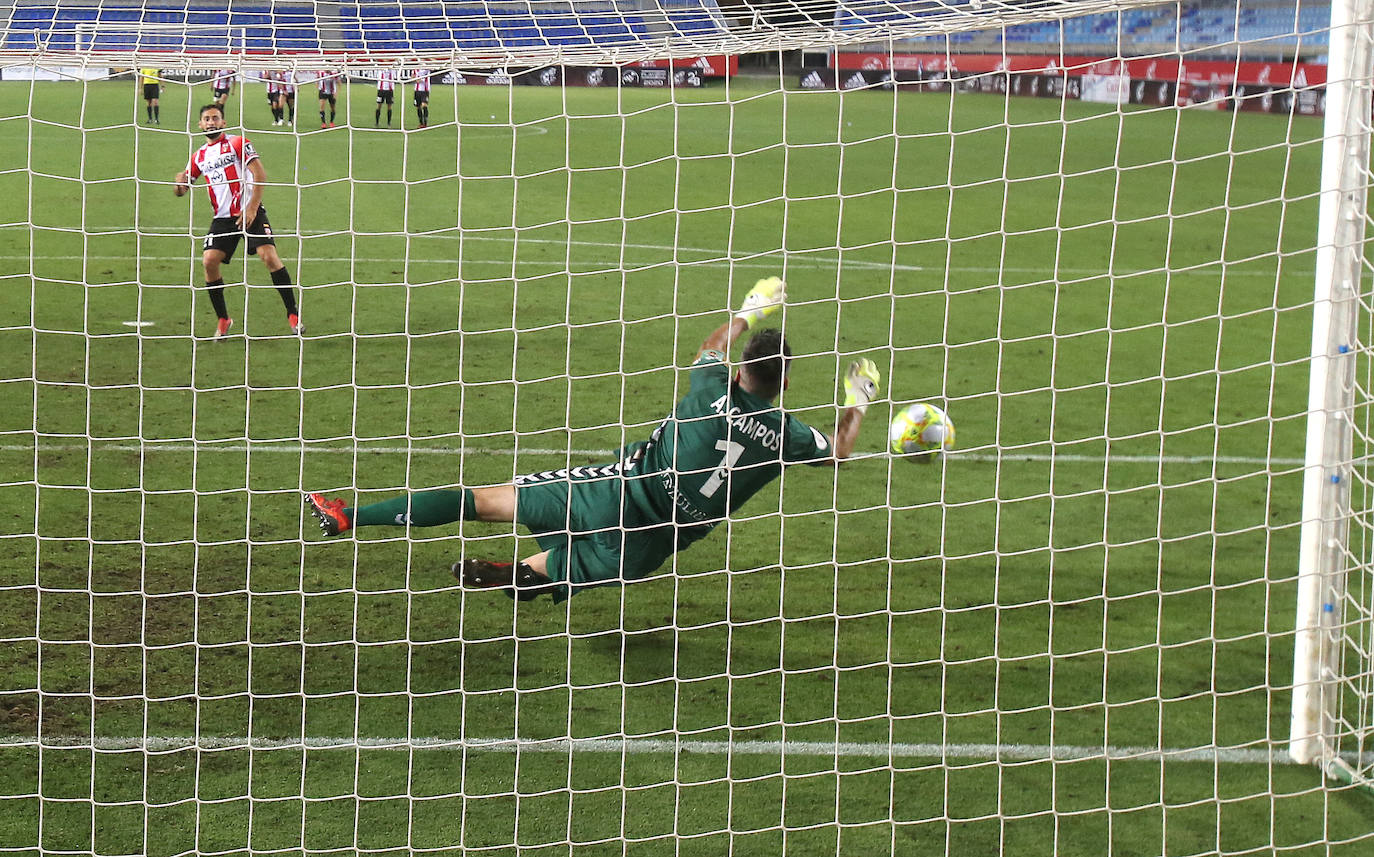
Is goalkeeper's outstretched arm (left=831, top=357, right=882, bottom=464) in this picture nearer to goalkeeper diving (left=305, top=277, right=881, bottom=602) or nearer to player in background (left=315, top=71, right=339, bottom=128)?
goalkeeper diving (left=305, top=277, right=881, bottom=602)

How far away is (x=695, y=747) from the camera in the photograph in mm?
4574

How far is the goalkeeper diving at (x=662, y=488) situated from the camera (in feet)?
15.9

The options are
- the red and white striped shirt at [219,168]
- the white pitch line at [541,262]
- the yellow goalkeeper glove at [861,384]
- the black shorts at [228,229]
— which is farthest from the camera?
the white pitch line at [541,262]

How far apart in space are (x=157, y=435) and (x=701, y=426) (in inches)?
156

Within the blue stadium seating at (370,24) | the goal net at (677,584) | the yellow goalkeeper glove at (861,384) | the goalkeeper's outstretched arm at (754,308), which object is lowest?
the goal net at (677,584)

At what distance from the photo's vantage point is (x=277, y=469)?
7066 mm

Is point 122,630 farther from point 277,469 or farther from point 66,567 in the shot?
point 277,469

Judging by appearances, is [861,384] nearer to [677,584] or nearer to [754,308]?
[754,308]

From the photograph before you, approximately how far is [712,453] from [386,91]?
1215 centimetres

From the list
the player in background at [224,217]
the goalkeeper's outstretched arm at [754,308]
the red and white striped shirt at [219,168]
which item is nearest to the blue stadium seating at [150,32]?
the goalkeeper's outstretched arm at [754,308]

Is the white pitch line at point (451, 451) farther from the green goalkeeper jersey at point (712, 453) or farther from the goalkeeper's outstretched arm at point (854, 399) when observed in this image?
the goalkeeper's outstretched arm at point (854, 399)

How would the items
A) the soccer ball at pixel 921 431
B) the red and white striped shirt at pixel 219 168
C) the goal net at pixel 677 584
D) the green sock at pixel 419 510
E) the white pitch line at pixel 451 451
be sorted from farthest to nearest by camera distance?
the red and white striped shirt at pixel 219 168 → the white pitch line at pixel 451 451 → the soccer ball at pixel 921 431 → the green sock at pixel 419 510 → the goal net at pixel 677 584

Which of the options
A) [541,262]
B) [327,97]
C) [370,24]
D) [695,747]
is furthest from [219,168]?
[327,97]

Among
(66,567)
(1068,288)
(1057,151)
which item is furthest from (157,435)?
(1057,151)
